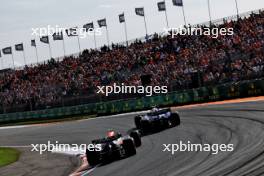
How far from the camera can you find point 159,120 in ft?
80.1

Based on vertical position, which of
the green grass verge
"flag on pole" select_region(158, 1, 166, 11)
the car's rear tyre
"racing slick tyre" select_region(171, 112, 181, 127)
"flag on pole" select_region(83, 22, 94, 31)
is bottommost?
the green grass verge

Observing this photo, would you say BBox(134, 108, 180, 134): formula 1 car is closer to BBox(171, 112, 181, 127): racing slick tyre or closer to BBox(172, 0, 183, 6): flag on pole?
BBox(171, 112, 181, 127): racing slick tyre

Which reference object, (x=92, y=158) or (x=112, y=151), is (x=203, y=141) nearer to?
(x=112, y=151)

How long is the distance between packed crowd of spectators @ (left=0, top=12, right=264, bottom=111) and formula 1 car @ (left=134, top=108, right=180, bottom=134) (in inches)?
417

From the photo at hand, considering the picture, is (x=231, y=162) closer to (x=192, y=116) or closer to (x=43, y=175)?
(x=43, y=175)

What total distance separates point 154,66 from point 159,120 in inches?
737

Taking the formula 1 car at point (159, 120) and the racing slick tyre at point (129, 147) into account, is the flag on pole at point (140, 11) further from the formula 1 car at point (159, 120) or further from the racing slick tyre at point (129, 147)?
the racing slick tyre at point (129, 147)

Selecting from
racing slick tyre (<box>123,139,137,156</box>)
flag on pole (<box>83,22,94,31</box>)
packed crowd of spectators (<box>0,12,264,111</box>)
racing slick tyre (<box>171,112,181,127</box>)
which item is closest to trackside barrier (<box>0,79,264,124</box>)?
→ packed crowd of spectators (<box>0,12,264,111</box>)

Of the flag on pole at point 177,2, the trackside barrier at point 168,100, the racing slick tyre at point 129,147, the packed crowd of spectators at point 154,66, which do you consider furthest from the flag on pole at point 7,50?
the racing slick tyre at point 129,147

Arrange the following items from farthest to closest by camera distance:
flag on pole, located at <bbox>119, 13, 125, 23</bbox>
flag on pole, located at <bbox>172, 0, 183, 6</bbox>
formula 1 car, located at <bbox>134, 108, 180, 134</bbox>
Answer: flag on pole, located at <bbox>119, 13, 125, 23</bbox>, flag on pole, located at <bbox>172, 0, 183, 6</bbox>, formula 1 car, located at <bbox>134, 108, 180, 134</bbox>

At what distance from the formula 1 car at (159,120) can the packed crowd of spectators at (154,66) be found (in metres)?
10.6

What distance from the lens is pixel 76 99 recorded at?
47812 mm

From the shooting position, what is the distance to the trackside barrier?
3294 cm

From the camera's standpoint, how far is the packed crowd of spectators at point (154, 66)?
1389 inches
